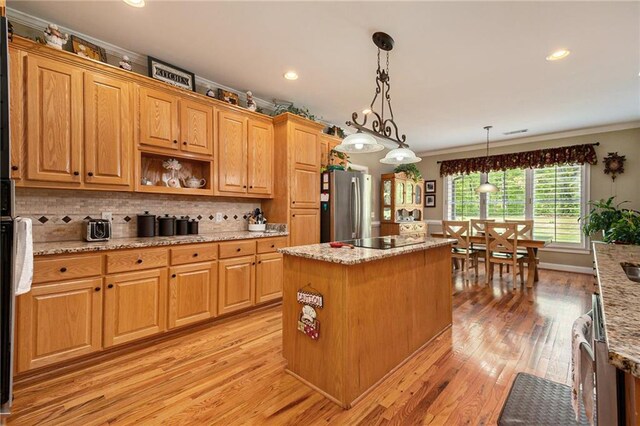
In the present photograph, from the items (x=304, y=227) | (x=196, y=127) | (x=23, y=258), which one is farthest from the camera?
(x=304, y=227)

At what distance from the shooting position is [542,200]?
556cm

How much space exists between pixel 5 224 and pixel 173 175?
1777mm

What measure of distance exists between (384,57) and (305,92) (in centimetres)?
118

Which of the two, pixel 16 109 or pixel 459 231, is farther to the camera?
pixel 459 231

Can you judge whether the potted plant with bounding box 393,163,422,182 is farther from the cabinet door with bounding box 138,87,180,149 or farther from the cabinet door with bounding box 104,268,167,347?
Result: the cabinet door with bounding box 104,268,167,347

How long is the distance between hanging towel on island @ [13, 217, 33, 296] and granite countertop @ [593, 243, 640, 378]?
8.32 feet

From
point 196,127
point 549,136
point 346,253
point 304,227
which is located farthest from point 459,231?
point 196,127

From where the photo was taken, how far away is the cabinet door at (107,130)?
2.35 meters

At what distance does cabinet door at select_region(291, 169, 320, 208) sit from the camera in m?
3.65

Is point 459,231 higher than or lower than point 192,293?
higher

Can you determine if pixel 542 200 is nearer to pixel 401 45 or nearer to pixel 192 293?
pixel 401 45

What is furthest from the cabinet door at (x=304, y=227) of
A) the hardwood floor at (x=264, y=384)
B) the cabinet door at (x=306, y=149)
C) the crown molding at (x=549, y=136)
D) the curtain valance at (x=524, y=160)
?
the crown molding at (x=549, y=136)

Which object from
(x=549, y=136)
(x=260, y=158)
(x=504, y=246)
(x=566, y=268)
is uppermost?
(x=549, y=136)

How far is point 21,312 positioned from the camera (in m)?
1.87
